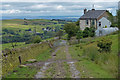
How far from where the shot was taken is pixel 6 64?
11164mm

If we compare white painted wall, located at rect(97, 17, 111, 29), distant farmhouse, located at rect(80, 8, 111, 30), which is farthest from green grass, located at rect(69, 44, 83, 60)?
white painted wall, located at rect(97, 17, 111, 29)

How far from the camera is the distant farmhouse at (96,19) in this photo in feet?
150

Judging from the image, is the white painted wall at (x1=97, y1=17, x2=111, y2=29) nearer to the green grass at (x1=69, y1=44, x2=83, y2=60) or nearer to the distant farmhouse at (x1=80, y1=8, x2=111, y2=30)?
the distant farmhouse at (x1=80, y1=8, x2=111, y2=30)

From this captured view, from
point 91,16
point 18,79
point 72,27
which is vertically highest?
point 91,16

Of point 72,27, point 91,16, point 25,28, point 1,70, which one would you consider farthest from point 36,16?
point 1,70

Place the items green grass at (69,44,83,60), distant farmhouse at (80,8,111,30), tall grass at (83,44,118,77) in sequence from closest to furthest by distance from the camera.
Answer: tall grass at (83,44,118,77)
green grass at (69,44,83,60)
distant farmhouse at (80,8,111,30)

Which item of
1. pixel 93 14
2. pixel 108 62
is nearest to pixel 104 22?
pixel 93 14

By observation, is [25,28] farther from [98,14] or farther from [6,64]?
[6,64]

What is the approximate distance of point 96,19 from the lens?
4569 cm

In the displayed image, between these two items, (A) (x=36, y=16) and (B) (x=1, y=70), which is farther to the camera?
(A) (x=36, y=16)

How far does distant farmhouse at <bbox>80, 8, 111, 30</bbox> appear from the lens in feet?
150

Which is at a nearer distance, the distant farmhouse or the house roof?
the distant farmhouse

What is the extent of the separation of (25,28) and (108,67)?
50338mm

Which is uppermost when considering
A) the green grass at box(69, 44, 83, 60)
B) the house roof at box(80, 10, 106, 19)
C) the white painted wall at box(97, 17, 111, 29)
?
the house roof at box(80, 10, 106, 19)
